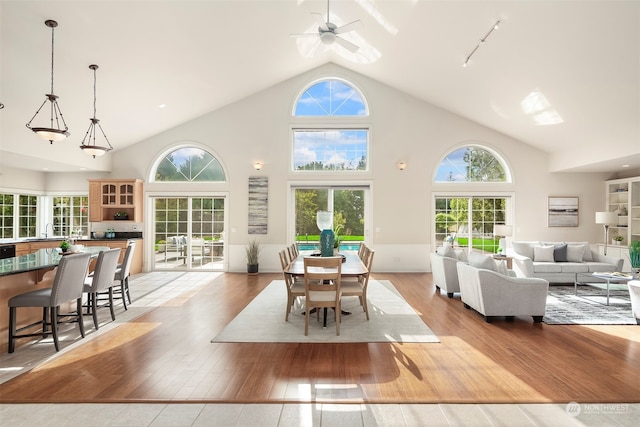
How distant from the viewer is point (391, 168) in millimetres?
7523

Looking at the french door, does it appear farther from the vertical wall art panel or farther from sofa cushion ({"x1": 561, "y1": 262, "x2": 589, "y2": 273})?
sofa cushion ({"x1": 561, "y1": 262, "x2": 589, "y2": 273})

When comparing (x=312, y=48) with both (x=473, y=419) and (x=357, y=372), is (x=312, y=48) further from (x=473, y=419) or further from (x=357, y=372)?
(x=473, y=419)

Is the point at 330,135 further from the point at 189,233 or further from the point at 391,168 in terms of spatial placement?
the point at 189,233

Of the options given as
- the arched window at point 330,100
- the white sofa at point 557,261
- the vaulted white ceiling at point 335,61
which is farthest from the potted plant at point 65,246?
the white sofa at point 557,261

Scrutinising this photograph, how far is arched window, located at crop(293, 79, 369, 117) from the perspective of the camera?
764 centimetres

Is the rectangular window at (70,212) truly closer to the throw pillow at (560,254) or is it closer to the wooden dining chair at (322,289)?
the wooden dining chair at (322,289)

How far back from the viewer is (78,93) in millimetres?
5148

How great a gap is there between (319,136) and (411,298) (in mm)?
4307

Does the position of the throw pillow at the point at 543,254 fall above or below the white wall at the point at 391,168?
below

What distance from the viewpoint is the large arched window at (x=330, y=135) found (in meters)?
7.63

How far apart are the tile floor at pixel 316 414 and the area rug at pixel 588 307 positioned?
7.10 ft

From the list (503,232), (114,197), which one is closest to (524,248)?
(503,232)

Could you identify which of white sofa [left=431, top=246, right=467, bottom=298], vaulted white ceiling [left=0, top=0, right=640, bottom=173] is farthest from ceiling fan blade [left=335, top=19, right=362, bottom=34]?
white sofa [left=431, top=246, right=467, bottom=298]

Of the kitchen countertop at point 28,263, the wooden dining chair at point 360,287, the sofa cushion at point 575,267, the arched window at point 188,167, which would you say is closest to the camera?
the kitchen countertop at point 28,263
